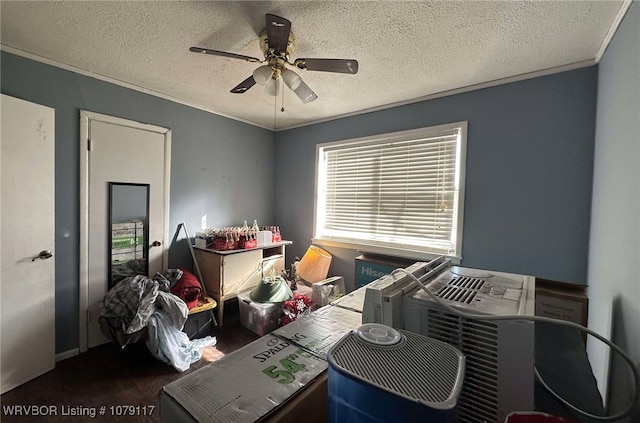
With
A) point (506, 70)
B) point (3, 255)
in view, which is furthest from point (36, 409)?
point (506, 70)

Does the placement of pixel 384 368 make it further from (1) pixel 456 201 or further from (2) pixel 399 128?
(2) pixel 399 128

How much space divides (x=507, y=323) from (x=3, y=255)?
2761mm

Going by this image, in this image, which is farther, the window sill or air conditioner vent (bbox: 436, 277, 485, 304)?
the window sill

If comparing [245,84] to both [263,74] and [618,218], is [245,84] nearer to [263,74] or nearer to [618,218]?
[263,74]

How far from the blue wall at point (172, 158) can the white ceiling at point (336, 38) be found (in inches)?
5.8

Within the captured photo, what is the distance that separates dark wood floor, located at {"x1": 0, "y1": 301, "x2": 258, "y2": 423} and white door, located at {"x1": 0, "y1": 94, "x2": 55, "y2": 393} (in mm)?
162

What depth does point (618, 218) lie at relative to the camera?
1213 millimetres

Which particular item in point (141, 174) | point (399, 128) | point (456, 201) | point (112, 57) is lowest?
point (456, 201)

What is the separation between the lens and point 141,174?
2.44 m

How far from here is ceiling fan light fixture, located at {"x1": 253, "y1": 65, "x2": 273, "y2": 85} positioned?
5.16ft

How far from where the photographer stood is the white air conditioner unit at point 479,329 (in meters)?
0.58

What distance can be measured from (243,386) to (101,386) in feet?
6.54

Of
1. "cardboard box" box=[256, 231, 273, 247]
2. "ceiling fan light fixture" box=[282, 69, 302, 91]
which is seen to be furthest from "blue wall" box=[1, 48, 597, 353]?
"ceiling fan light fixture" box=[282, 69, 302, 91]

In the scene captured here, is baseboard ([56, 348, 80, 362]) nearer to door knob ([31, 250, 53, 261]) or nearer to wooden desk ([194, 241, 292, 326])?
door knob ([31, 250, 53, 261])
